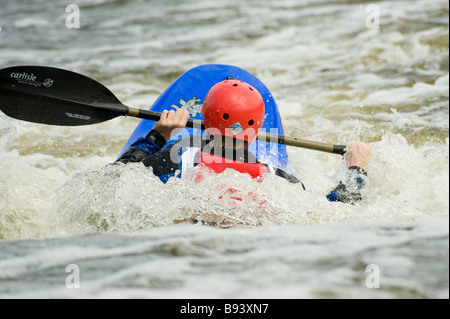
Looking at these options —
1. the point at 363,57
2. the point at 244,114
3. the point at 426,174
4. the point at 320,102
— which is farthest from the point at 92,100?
the point at 363,57

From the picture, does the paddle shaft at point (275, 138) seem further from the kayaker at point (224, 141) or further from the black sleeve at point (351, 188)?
the kayaker at point (224, 141)

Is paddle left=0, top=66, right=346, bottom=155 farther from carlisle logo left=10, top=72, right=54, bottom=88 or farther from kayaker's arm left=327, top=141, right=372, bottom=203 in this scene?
kayaker's arm left=327, top=141, right=372, bottom=203

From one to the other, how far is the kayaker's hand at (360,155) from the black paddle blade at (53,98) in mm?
1445

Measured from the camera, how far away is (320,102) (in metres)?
5.78

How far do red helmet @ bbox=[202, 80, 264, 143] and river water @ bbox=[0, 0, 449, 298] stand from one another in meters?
0.28

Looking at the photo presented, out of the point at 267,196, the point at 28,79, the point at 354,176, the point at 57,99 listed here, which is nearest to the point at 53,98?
the point at 57,99

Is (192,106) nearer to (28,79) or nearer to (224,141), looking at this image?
(28,79)

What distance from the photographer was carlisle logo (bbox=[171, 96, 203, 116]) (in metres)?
4.16

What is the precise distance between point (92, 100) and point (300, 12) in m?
6.59

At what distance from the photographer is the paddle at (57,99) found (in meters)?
3.44

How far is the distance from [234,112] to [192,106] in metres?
1.61

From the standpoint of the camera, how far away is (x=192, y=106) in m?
4.21

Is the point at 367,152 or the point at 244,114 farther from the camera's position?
the point at 367,152
